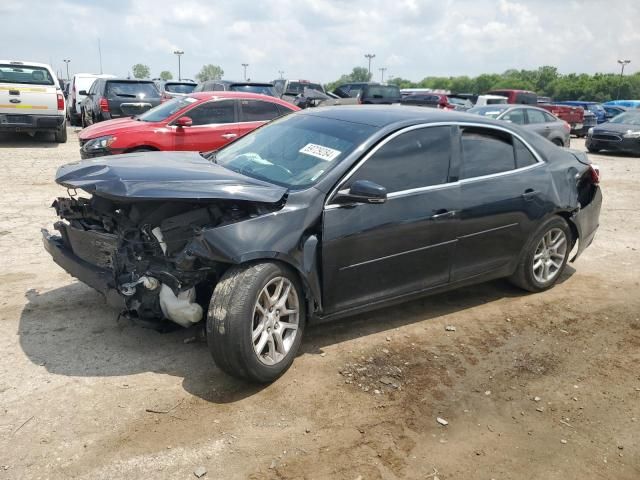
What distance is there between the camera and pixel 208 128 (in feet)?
30.7

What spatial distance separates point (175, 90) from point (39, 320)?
19.1m

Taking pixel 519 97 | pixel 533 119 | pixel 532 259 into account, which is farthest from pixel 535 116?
pixel 519 97

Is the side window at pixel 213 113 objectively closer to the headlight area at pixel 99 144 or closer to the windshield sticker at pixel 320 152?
the headlight area at pixel 99 144

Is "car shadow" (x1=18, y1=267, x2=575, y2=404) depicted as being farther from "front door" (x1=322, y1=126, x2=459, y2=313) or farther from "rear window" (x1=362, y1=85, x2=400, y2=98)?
"rear window" (x1=362, y1=85, x2=400, y2=98)

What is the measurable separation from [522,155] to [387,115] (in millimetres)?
1407

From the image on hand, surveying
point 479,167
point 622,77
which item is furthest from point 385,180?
point 622,77

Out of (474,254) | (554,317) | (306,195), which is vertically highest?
(306,195)

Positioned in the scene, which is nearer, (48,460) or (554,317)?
(48,460)

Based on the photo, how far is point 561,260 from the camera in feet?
18.1

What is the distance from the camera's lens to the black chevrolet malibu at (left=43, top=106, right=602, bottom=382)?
3.55 m

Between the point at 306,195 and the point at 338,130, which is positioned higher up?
the point at 338,130

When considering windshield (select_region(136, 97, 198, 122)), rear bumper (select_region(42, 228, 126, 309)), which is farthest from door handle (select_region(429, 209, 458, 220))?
windshield (select_region(136, 97, 198, 122))

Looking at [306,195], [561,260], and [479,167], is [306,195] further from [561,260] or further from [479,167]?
[561,260]

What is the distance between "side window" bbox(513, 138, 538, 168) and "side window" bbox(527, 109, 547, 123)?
10.4 meters
